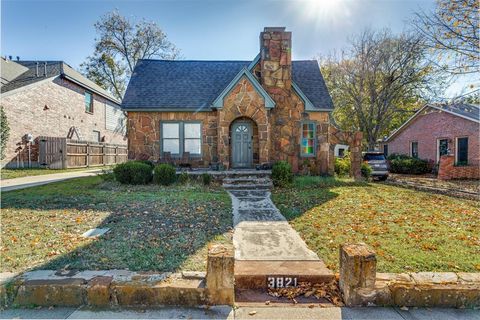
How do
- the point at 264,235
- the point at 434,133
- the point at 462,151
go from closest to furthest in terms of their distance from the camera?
the point at 264,235 < the point at 462,151 < the point at 434,133

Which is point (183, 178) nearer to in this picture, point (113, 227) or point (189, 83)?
point (113, 227)

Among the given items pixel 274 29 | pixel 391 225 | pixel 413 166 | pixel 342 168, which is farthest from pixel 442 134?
Answer: pixel 391 225

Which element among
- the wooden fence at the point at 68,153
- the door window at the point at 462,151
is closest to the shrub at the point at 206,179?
the wooden fence at the point at 68,153

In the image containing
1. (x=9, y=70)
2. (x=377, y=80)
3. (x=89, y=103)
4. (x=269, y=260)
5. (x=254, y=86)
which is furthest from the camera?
(x=89, y=103)

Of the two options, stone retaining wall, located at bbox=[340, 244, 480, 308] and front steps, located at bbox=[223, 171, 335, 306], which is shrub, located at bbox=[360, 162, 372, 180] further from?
stone retaining wall, located at bbox=[340, 244, 480, 308]

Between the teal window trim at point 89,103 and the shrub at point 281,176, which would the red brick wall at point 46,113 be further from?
the shrub at point 281,176

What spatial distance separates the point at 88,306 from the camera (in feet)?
9.39

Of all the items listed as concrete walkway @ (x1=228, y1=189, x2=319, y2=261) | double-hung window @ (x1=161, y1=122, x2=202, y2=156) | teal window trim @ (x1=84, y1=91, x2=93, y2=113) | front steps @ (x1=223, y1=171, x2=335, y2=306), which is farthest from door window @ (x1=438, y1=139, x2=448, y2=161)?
teal window trim @ (x1=84, y1=91, x2=93, y2=113)

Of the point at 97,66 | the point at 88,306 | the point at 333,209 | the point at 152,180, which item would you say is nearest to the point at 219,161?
the point at 152,180

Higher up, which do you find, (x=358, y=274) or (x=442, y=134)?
(x=442, y=134)

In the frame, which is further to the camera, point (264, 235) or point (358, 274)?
point (264, 235)

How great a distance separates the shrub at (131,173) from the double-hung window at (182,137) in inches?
104

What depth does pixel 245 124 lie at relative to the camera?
12062mm

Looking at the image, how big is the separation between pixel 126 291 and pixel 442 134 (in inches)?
863
